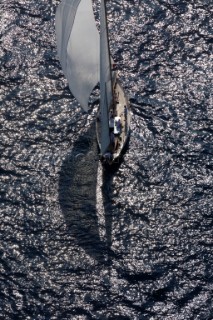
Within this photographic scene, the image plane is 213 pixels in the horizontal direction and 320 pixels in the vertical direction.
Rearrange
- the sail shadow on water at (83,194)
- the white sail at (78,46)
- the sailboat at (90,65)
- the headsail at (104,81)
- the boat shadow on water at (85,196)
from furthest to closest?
the headsail at (104,81) < the sailboat at (90,65) < the white sail at (78,46) < the sail shadow on water at (83,194) < the boat shadow on water at (85,196)

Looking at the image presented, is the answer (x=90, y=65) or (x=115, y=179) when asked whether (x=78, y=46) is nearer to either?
(x=90, y=65)

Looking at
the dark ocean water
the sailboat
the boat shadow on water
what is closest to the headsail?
the sailboat

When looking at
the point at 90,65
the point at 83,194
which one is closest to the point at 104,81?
the point at 90,65

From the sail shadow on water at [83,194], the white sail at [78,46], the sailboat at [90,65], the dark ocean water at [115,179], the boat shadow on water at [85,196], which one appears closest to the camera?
the dark ocean water at [115,179]

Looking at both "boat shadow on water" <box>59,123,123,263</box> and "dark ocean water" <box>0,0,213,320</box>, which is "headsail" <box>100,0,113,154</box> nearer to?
"boat shadow on water" <box>59,123,123,263</box>

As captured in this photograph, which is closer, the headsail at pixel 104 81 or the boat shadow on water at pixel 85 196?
the boat shadow on water at pixel 85 196

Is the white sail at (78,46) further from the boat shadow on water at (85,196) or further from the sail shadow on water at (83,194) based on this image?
the boat shadow on water at (85,196)

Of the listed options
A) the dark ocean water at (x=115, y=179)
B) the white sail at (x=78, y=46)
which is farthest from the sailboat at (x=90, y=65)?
the dark ocean water at (x=115, y=179)
